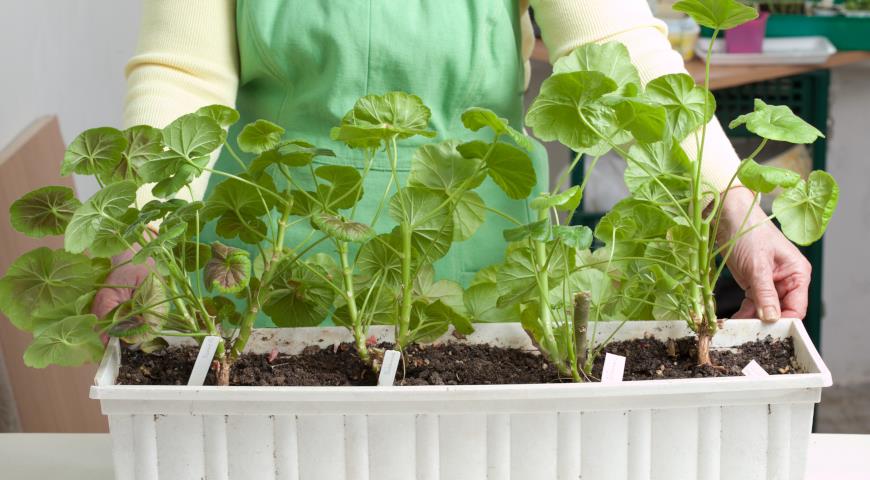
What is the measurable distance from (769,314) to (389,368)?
278 mm

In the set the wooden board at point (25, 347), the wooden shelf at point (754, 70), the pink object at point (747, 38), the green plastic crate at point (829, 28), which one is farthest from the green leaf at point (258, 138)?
the green plastic crate at point (829, 28)

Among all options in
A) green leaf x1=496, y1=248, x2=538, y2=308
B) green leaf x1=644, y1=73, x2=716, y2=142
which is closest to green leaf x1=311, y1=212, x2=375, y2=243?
green leaf x1=496, y1=248, x2=538, y2=308

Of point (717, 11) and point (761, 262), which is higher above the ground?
point (717, 11)

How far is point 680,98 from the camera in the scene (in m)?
0.70

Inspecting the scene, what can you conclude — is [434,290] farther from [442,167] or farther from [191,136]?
[191,136]

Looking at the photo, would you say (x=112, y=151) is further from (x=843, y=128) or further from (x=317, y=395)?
(x=843, y=128)

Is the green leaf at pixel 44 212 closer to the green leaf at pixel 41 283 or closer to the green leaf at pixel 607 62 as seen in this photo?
the green leaf at pixel 41 283

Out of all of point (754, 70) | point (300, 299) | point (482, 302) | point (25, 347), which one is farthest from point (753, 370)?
point (754, 70)

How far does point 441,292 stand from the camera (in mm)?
776

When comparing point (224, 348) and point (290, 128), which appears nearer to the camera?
point (224, 348)

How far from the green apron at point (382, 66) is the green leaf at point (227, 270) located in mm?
316

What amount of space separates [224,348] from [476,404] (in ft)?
0.59

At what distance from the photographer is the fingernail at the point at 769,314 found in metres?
0.76

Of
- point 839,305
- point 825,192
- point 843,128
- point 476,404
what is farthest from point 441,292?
point 839,305
